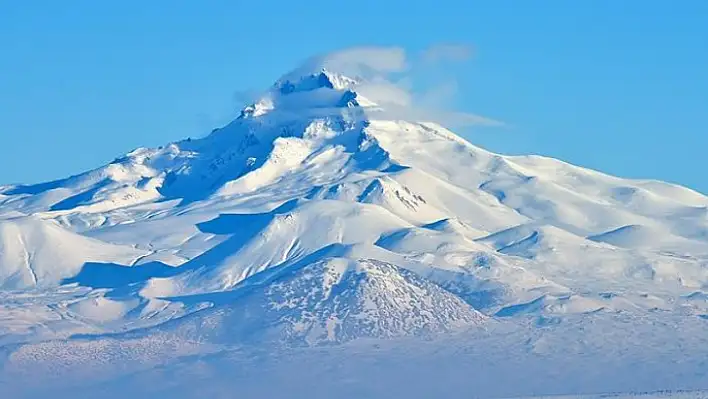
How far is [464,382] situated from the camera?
7500 inches

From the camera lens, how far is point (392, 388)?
18538 centimetres

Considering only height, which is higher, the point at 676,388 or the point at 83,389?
the point at 676,388

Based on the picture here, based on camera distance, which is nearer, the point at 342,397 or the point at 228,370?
the point at 342,397

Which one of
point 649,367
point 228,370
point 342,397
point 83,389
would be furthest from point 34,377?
point 649,367

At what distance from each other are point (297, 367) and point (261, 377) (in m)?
4.70

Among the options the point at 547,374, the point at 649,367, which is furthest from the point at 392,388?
the point at 649,367

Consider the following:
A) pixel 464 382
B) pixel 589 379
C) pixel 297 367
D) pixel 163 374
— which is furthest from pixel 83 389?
pixel 589 379

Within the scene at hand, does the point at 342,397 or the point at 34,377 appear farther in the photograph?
the point at 34,377

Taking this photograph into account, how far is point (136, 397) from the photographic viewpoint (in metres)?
185

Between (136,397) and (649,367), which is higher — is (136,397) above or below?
below

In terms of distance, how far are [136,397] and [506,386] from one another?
130 ft

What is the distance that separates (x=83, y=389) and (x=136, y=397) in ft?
31.5

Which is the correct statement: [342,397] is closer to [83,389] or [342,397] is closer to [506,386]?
[506,386]

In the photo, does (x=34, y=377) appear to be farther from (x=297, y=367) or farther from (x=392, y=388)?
(x=392, y=388)
